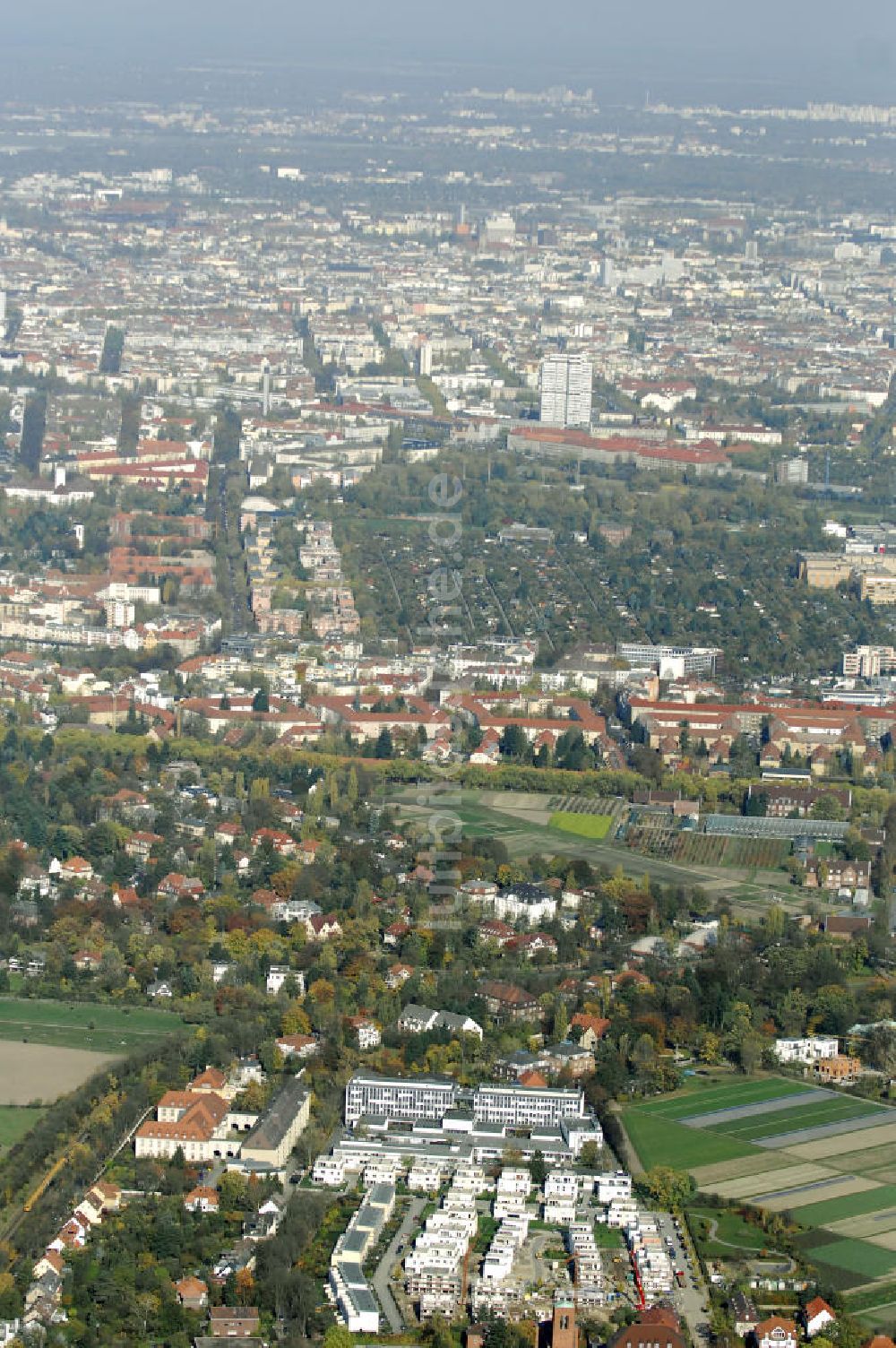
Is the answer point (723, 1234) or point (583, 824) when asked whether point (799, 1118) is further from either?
point (583, 824)

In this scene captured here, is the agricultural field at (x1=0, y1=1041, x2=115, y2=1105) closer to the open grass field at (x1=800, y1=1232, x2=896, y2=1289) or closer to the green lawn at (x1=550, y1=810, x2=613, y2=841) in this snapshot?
the open grass field at (x1=800, y1=1232, x2=896, y2=1289)

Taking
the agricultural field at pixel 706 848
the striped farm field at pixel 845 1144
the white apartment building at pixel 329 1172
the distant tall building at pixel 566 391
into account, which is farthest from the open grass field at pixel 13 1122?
the distant tall building at pixel 566 391

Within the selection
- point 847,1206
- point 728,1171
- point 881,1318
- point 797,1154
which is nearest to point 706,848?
point 797,1154

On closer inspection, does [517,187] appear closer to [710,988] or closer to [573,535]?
[573,535]

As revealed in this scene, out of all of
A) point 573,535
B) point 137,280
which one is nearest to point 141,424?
point 573,535

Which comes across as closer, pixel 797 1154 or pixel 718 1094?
pixel 797 1154

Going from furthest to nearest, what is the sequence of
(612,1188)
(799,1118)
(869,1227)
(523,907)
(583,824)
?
(583,824) → (523,907) → (799,1118) → (612,1188) → (869,1227)

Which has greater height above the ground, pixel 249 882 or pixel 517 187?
pixel 249 882
